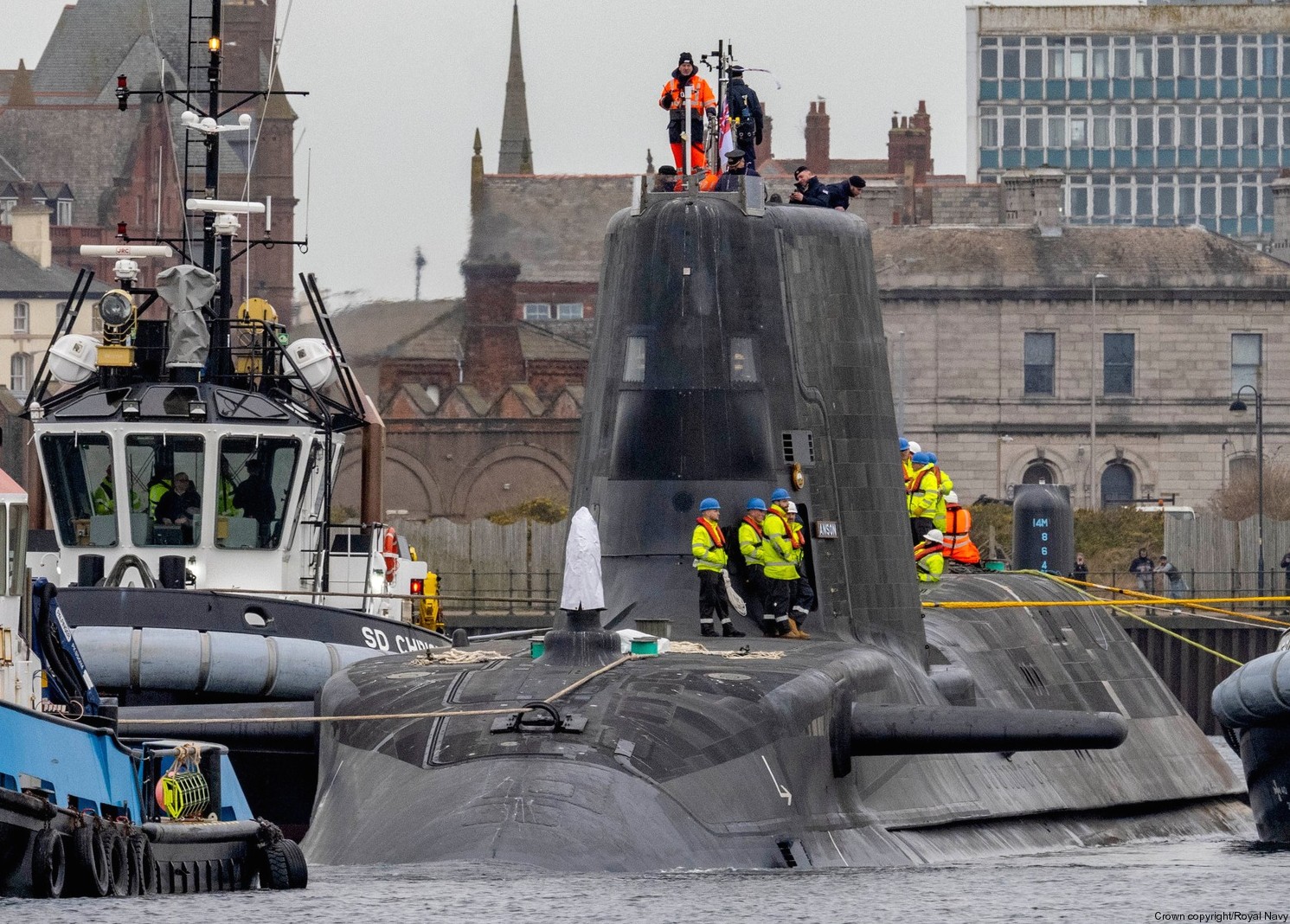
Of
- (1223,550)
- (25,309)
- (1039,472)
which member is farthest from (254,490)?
(25,309)

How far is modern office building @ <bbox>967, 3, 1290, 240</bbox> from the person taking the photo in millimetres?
129125

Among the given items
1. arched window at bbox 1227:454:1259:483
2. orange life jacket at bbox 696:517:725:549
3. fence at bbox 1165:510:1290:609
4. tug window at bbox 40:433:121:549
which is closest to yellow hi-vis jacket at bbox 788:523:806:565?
orange life jacket at bbox 696:517:725:549

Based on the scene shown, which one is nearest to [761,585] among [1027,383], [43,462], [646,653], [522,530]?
[646,653]

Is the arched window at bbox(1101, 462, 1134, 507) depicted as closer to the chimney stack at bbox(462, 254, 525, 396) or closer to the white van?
the white van

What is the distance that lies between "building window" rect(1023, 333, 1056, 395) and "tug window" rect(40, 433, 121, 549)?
63.3 m

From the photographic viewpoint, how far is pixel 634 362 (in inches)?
813

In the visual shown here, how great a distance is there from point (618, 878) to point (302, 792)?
11.4 m

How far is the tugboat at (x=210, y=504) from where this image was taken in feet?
82.6

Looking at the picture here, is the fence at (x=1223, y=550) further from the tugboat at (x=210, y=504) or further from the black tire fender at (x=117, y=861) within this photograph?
the black tire fender at (x=117, y=861)

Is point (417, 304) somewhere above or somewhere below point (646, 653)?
above

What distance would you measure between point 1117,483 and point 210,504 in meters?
66.0

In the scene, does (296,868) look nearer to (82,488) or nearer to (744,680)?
(744,680)

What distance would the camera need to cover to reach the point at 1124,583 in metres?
61.0

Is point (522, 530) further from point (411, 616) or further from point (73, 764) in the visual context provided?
point (73, 764)
